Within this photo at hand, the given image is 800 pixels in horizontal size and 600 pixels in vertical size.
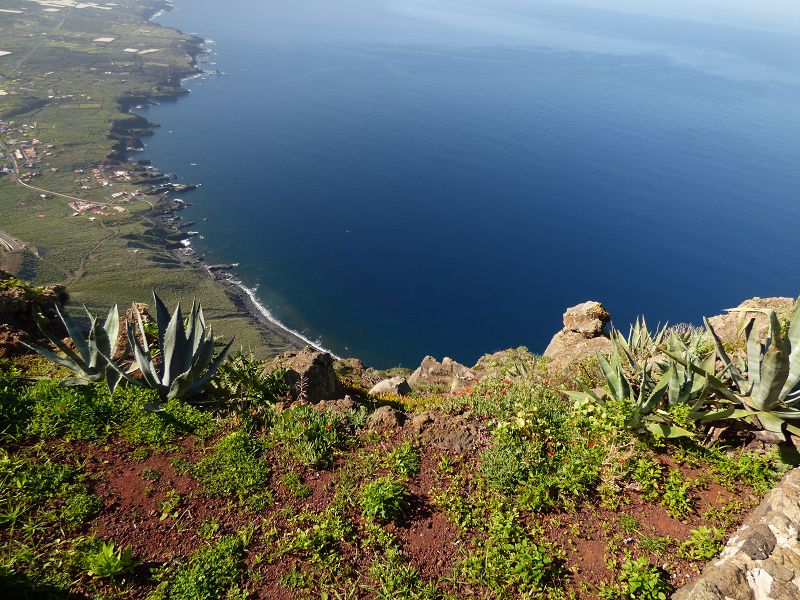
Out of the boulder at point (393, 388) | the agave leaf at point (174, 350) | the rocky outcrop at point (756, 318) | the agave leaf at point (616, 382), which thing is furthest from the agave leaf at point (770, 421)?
the agave leaf at point (174, 350)

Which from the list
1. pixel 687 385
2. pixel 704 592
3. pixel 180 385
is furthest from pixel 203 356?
pixel 687 385

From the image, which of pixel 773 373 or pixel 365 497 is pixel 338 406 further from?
pixel 773 373

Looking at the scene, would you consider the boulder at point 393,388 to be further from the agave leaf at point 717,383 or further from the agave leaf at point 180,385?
the agave leaf at point 717,383

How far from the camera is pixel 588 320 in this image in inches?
529

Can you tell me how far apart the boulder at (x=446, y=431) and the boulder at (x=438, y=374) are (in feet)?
19.2

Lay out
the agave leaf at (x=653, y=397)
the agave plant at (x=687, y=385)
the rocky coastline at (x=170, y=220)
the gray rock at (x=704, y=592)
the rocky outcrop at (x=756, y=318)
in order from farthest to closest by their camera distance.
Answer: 1. the rocky coastline at (x=170, y=220)
2. the rocky outcrop at (x=756, y=318)
3. the agave plant at (x=687, y=385)
4. the agave leaf at (x=653, y=397)
5. the gray rock at (x=704, y=592)

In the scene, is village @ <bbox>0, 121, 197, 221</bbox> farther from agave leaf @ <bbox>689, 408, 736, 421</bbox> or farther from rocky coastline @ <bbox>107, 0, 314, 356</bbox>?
agave leaf @ <bbox>689, 408, 736, 421</bbox>

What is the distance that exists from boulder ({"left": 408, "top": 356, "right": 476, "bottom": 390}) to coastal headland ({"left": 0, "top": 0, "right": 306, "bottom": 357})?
99.9 feet

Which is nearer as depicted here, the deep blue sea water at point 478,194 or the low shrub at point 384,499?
the low shrub at point 384,499

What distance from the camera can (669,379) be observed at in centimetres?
Result: 539

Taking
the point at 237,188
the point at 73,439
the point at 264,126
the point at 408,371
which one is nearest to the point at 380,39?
the point at 264,126

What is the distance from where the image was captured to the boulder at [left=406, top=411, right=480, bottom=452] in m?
5.76

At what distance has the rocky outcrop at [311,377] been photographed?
24.0 ft

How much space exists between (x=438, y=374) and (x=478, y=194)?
247ft
